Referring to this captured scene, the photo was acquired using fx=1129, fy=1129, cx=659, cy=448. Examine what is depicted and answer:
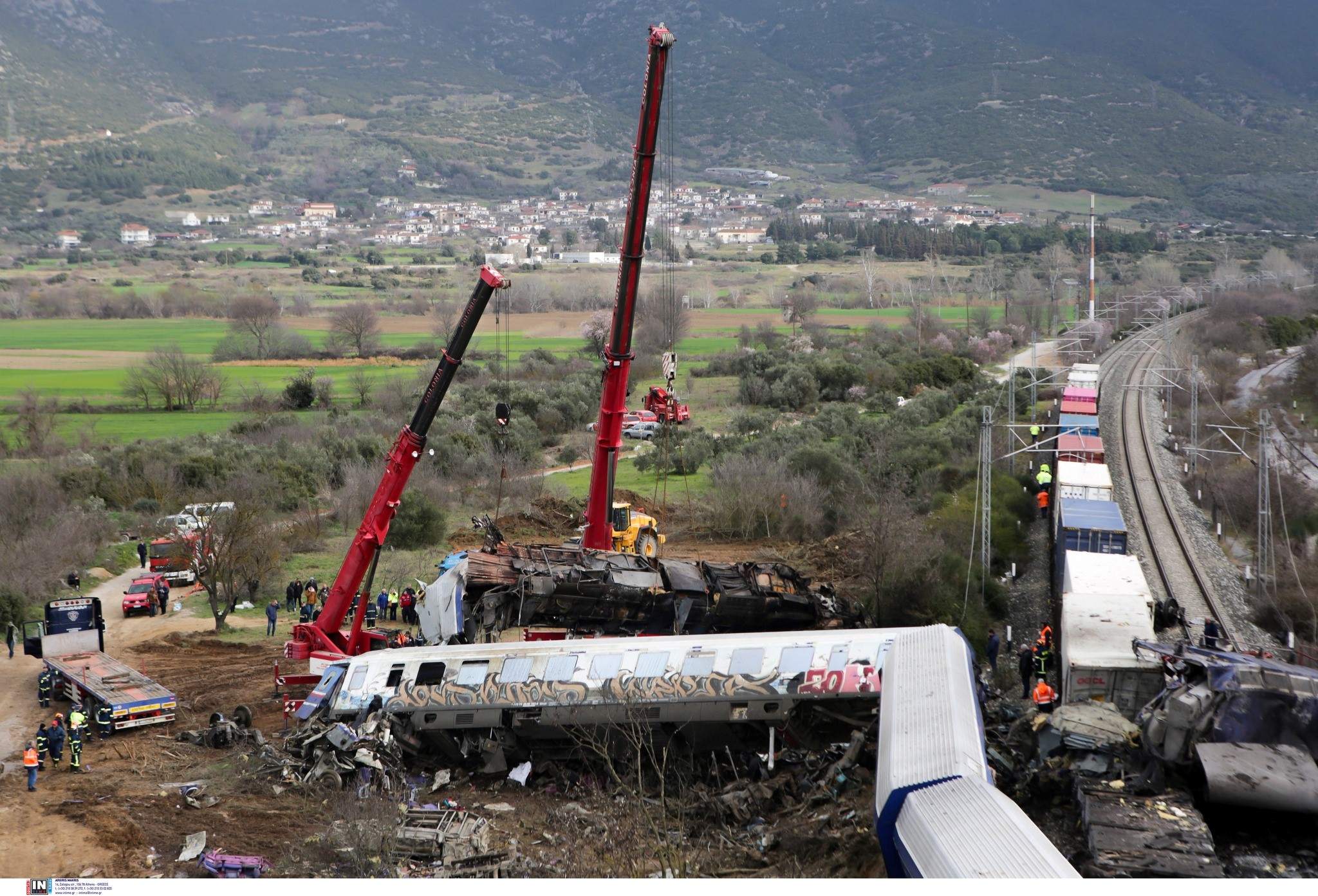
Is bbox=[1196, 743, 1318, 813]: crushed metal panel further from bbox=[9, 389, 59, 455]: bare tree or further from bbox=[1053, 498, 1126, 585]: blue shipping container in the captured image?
bbox=[9, 389, 59, 455]: bare tree

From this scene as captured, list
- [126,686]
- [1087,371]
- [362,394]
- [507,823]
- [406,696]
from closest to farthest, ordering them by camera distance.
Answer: [507,823]
[406,696]
[126,686]
[1087,371]
[362,394]

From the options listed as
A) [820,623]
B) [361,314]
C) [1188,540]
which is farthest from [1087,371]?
[361,314]

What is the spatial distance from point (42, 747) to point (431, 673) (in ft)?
24.7

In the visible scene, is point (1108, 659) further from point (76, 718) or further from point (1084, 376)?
point (1084, 376)

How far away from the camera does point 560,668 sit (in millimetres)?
21359

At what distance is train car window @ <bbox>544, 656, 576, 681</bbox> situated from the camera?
21172 millimetres

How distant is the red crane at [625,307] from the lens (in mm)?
26016

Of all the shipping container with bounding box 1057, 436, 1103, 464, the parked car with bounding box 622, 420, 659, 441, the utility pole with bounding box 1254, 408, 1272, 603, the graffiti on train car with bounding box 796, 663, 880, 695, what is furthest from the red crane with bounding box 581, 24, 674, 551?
the parked car with bounding box 622, 420, 659, 441

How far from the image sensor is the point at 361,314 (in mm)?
108688

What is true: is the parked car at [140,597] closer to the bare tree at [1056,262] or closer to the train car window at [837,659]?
the train car window at [837,659]

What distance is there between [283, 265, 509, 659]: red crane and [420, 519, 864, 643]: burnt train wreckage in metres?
1.74

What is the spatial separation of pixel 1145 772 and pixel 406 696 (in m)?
12.9

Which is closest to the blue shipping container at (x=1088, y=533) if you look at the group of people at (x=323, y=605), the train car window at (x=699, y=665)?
the train car window at (x=699, y=665)

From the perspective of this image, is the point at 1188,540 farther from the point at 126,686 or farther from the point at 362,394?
the point at 362,394
